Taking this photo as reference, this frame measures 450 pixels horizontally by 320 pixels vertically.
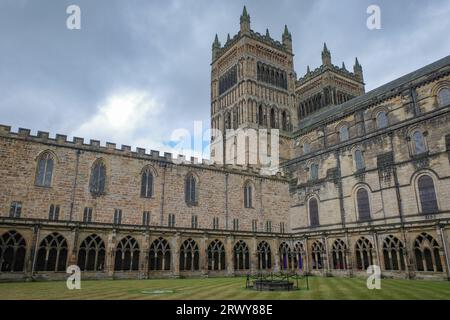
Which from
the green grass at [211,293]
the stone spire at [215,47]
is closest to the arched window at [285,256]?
the green grass at [211,293]

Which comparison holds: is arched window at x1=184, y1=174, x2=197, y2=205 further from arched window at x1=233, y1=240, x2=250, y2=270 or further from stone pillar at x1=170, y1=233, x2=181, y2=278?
stone pillar at x1=170, y1=233, x2=181, y2=278

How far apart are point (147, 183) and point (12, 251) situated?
14.3 m

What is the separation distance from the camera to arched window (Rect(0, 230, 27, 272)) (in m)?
24.4

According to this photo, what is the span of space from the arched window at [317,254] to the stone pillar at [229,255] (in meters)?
9.41

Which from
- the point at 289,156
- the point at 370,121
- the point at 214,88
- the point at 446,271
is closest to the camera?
the point at 446,271

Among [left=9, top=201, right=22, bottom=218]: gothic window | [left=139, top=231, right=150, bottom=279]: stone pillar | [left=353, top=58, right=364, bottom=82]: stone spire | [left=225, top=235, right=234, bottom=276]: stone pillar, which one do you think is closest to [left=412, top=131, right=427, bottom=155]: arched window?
[left=225, top=235, right=234, bottom=276]: stone pillar

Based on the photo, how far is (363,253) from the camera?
3222 cm

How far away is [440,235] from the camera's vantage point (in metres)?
26.5

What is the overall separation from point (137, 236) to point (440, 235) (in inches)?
963

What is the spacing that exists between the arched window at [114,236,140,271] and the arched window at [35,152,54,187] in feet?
31.3

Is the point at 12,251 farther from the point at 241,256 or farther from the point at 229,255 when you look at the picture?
the point at 241,256

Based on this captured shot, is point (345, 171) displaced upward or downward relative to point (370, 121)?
downward
